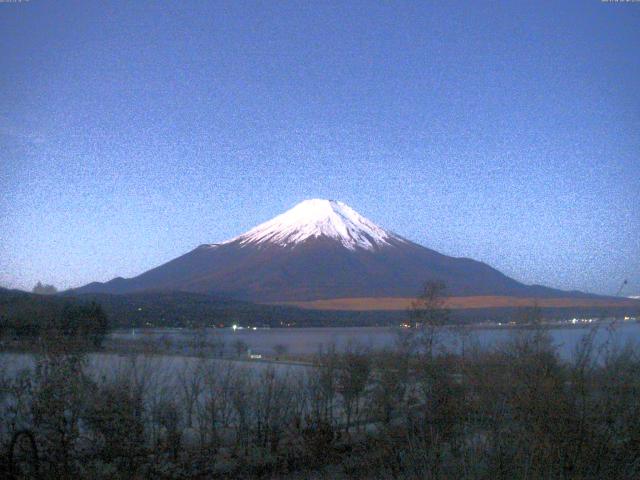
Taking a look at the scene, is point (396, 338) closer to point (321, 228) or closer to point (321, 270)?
point (321, 270)

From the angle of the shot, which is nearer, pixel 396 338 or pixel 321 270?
pixel 396 338

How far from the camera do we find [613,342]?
884 cm

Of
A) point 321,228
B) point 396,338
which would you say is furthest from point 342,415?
point 321,228

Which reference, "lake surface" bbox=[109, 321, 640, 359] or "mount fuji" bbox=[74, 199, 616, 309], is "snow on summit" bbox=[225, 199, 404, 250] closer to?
"mount fuji" bbox=[74, 199, 616, 309]

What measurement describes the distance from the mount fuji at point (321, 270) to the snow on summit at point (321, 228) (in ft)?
0.39

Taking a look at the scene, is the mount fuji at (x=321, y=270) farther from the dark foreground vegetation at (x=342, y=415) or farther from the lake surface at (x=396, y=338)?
the dark foreground vegetation at (x=342, y=415)

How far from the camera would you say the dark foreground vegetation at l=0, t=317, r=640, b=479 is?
20.8 feet

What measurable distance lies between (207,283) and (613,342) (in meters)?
47.5

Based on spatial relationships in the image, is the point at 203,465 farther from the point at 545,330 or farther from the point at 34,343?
the point at 545,330

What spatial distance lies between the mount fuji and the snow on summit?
0.39 ft

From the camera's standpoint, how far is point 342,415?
15.9 meters

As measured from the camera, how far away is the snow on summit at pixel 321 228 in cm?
6500

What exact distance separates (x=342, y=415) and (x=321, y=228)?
54062 millimetres

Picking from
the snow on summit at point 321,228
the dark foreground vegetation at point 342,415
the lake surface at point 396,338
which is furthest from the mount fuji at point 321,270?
the dark foreground vegetation at point 342,415
